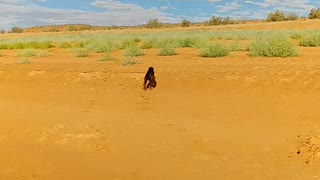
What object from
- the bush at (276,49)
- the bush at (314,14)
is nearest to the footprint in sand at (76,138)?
the bush at (276,49)

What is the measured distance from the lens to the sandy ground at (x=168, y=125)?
7531 mm

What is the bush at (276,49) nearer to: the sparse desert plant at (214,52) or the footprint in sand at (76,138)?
the sparse desert plant at (214,52)

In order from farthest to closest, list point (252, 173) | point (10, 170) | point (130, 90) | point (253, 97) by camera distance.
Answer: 1. point (130, 90)
2. point (253, 97)
3. point (10, 170)
4. point (252, 173)

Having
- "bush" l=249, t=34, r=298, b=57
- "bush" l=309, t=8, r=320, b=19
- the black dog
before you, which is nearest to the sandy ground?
the black dog

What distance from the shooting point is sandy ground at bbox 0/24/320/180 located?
7531 mm

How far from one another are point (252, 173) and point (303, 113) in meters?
4.30

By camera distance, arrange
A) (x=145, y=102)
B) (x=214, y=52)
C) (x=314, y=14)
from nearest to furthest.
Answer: (x=145, y=102) < (x=214, y=52) < (x=314, y=14)

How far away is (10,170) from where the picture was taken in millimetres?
7652

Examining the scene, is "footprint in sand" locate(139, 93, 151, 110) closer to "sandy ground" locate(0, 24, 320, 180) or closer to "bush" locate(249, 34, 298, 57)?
"sandy ground" locate(0, 24, 320, 180)

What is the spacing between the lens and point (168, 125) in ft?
33.4

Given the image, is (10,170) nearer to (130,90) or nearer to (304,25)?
(130,90)

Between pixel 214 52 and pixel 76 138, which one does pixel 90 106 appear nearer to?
pixel 76 138

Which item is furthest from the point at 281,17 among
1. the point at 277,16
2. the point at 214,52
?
the point at 214,52

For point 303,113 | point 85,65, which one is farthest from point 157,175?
point 85,65
